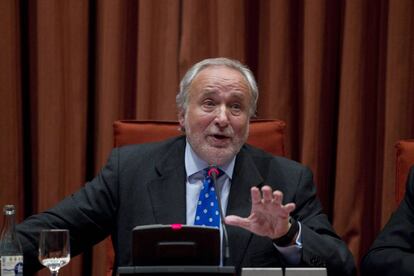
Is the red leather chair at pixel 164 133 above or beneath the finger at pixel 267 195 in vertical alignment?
above

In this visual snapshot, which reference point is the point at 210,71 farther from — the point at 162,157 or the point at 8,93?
the point at 8,93

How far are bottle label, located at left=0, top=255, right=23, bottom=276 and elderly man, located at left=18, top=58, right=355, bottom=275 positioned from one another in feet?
1.37

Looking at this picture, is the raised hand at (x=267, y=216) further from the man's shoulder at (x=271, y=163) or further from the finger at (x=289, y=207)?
the man's shoulder at (x=271, y=163)

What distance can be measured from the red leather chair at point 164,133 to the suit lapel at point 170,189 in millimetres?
Result: 138

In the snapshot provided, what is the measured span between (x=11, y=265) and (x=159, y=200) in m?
0.66

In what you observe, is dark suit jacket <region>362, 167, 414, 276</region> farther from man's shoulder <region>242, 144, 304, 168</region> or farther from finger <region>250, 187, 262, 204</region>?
finger <region>250, 187, 262, 204</region>

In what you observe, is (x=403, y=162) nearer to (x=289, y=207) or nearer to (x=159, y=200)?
(x=289, y=207)

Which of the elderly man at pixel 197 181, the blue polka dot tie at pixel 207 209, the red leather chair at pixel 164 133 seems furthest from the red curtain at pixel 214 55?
the blue polka dot tie at pixel 207 209

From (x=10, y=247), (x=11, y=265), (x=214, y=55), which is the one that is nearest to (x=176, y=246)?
(x=11, y=265)

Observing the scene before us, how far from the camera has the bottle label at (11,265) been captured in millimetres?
1747

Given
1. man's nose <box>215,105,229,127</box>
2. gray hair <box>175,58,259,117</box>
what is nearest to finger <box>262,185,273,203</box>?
man's nose <box>215,105,229,127</box>

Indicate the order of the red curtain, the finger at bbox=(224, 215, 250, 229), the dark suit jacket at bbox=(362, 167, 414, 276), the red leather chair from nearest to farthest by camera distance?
the finger at bbox=(224, 215, 250, 229), the dark suit jacket at bbox=(362, 167, 414, 276), the red leather chair, the red curtain

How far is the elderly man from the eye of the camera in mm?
2264

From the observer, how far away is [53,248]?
68.5 inches
